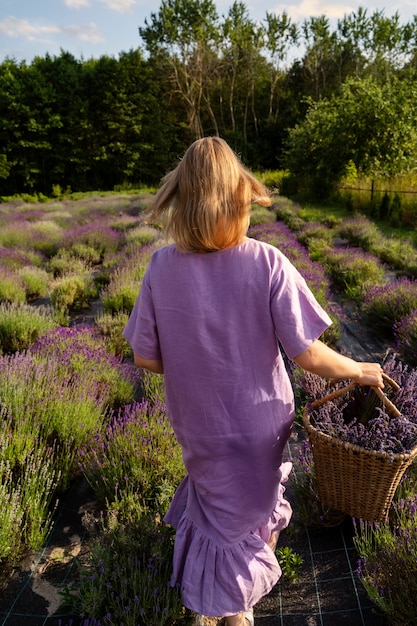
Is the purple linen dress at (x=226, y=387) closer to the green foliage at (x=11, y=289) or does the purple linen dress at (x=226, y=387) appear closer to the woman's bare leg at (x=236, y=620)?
the woman's bare leg at (x=236, y=620)

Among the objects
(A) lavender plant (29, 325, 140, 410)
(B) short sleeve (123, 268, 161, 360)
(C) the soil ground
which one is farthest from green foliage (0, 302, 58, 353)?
(B) short sleeve (123, 268, 161, 360)

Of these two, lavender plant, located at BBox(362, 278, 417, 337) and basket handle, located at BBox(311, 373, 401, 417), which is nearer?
basket handle, located at BBox(311, 373, 401, 417)

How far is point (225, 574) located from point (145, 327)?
0.96m

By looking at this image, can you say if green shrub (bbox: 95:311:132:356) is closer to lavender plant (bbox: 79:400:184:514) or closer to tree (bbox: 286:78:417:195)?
lavender plant (bbox: 79:400:184:514)

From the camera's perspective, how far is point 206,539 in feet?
5.85

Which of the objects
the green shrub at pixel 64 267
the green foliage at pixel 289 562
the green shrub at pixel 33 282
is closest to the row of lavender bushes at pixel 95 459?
the green foliage at pixel 289 562

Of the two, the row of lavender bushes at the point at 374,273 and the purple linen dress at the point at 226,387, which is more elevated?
the purple linen dress at the point at 226,387

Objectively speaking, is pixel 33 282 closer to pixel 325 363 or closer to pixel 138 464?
pixel 138 464

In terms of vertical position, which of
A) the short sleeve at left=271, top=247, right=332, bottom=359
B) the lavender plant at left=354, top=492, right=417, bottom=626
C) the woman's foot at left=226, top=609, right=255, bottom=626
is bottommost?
the woman's foot at left=226, top=609, right=255, bottom=626

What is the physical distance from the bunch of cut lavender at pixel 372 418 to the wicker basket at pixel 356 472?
47mm

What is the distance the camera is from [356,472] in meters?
1.99

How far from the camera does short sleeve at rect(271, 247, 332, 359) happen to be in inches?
58.3

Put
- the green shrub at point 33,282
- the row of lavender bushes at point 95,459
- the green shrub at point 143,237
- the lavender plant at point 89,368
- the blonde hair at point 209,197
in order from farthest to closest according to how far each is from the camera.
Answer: the green shrub at point 143,237
the green shrub at point 33,282
the lavender plant at point 89,368
the row of lavender bushes at point 95,459
the blonde hair at point 209,197

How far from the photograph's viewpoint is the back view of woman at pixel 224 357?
1.48 metres
